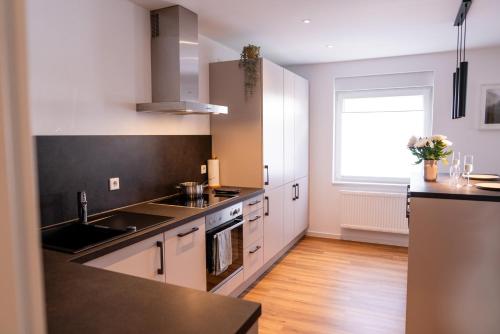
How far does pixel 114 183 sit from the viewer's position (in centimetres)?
253

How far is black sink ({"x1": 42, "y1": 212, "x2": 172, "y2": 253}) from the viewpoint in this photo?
1.96 meters

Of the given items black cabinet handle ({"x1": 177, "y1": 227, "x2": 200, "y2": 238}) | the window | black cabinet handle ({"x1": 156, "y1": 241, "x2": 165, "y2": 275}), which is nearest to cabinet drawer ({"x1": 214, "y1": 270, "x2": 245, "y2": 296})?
black cabinet handle ({"x1": 177, "y1": 227, "x2": 200, "y2": 238})

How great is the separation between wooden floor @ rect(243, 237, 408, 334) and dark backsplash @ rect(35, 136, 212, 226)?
1335 mm

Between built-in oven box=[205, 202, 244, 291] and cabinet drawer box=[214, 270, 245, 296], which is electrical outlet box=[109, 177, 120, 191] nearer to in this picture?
built-in oven box=[205, 202, 244, 291]

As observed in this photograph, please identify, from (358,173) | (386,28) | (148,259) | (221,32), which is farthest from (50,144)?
(358,173)

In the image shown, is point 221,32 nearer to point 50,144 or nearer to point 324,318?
point 50,144

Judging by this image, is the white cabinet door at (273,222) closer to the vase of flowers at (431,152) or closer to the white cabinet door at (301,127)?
the white cabinet door at (301,127)

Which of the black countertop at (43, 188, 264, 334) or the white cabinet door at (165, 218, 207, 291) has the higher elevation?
the black countertop at (43, 188, 264, 334)

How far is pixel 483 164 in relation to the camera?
4156 millimetres

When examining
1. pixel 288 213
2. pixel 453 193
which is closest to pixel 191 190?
pixel 288 213

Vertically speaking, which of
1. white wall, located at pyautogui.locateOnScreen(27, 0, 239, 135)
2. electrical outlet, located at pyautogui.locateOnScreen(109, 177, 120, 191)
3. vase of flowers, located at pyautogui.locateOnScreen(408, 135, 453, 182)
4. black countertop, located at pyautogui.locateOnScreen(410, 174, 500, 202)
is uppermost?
white wall, located at pyautogui.locateOnScreen(27, 0, 239, 135)

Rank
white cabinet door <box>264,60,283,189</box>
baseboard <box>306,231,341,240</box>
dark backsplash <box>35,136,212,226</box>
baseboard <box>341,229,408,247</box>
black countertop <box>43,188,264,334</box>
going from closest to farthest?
black countertop <box>43,188,264,334</box> < dark backsplash <box>35,136,212,226</box> < white cabinet door <box>264,60,283,189</box> < baseboard <box>341,229,408,247</box> < baseboard <box>306,231,341,240</box>

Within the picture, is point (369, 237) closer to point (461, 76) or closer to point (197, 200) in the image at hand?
point (461, 76)

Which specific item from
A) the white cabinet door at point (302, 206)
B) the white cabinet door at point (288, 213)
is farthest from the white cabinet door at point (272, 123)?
the white cabinet door at point (302, 206)
